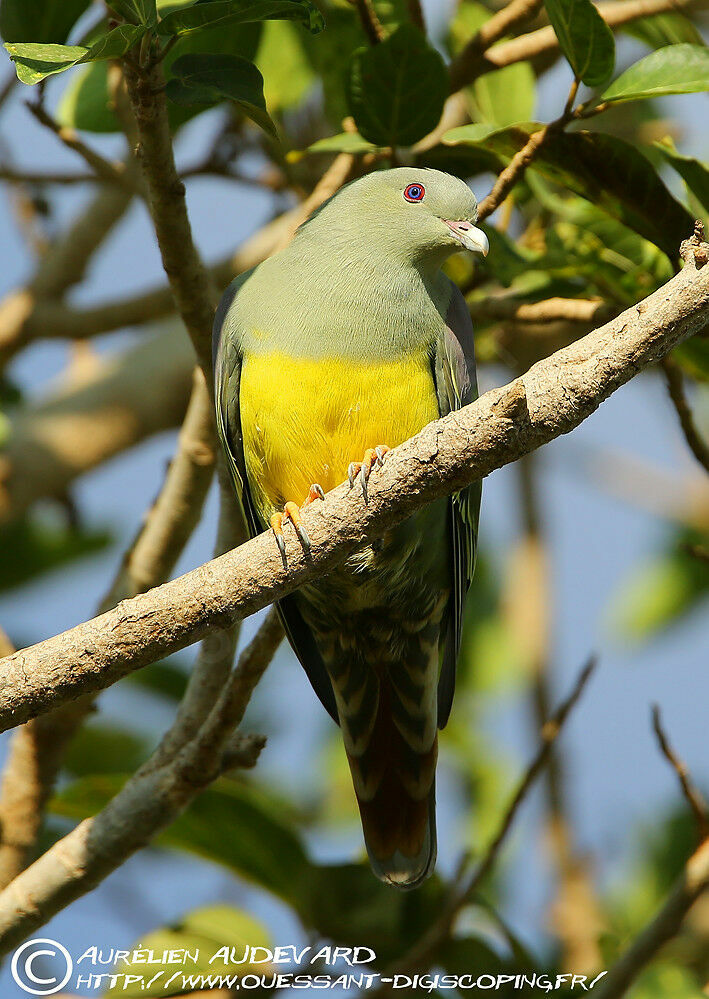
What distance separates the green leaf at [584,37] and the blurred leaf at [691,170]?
239mm

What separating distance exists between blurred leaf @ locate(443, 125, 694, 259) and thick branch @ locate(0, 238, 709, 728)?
0.89m

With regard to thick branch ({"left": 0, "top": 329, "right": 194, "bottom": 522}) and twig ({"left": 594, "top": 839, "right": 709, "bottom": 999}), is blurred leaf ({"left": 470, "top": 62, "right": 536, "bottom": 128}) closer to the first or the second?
thick branch ({"left": 0, "top": 329, "right": 194, "bottom": 522})

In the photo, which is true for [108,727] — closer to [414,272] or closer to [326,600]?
[326,600]

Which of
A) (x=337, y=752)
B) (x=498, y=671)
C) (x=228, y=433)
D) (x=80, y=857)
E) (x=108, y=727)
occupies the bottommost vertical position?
(x=337, y=752)

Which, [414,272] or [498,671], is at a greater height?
[414,272]

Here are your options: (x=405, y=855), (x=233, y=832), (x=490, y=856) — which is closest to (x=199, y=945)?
(x=233, y=832)

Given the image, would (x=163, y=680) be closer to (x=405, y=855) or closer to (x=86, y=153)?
(x=405, y=855)

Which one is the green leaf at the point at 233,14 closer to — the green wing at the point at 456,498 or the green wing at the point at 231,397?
the green wing at the point at 231,397

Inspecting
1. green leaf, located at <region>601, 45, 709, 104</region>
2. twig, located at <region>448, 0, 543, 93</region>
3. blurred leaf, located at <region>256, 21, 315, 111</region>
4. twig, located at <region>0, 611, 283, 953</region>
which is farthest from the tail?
blurred leaf, located at <region>256, 21, 315, 111</region>

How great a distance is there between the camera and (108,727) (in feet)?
14.8

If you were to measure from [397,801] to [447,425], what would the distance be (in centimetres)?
152

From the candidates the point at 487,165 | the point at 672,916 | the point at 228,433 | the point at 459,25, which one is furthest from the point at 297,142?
the point at 672,916

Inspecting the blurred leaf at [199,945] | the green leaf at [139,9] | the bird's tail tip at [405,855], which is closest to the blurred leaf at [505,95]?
the green leaf at [139,9]

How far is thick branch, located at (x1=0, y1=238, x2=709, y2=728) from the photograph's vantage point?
197 centimetres
